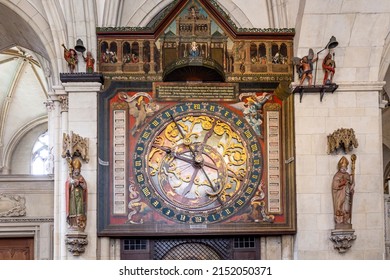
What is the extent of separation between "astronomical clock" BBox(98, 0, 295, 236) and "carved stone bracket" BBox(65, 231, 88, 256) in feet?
1.21

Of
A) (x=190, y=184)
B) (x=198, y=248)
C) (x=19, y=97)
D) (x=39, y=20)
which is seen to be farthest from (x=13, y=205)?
(x=19, y=97)

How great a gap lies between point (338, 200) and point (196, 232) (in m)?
2.51

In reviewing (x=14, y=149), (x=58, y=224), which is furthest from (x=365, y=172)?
(x=14, y=149)

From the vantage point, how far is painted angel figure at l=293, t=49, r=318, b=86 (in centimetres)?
1529

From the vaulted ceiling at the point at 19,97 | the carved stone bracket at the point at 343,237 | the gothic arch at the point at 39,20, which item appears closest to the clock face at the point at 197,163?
the carved stone bracket at the point at 343,237

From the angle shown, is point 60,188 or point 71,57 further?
point 60,188

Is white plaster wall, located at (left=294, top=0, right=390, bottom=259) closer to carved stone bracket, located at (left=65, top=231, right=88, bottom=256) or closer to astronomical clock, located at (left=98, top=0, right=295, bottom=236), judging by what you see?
astronomical clock, located at (left=98, top=0, right=295, bottom=236)

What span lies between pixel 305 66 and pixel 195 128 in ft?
7.34

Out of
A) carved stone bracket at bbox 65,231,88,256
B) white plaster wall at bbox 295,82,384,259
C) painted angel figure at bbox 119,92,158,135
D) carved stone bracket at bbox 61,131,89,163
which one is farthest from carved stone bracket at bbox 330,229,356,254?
carved stone bracket at bbox 61,131,89,163

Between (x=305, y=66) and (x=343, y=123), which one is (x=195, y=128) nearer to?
(x=305, y=66)

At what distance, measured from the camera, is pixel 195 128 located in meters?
15.7

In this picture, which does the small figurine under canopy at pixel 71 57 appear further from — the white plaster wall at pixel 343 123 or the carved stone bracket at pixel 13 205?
the white plaster wall at pixel 343 123

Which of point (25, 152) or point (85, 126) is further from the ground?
point (85, 126)

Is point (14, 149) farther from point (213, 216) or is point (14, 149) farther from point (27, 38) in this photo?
point (213, 216)
